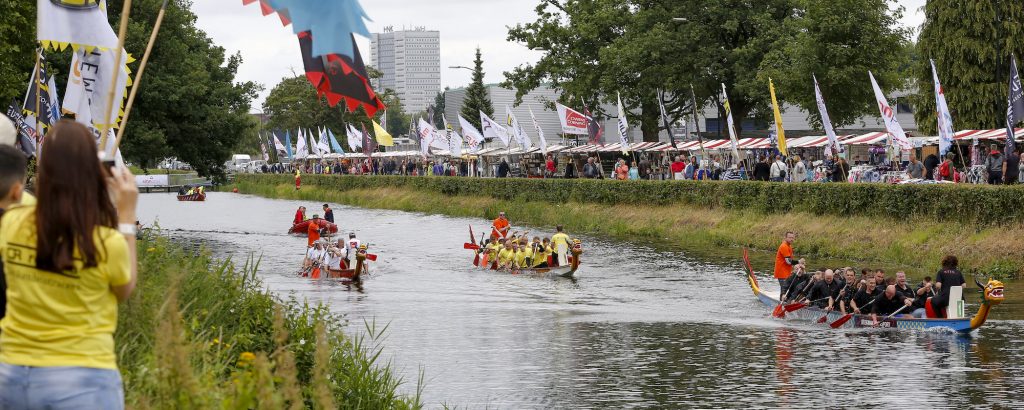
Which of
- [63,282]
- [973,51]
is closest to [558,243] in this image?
[973,51]

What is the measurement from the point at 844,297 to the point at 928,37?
3159cm

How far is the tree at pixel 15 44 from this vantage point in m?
28.2

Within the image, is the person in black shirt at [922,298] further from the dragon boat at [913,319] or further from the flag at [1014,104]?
the flag at [1014,104]

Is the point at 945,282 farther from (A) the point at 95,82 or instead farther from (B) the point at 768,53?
(B) the point at 768,53

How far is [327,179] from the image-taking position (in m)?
85.2

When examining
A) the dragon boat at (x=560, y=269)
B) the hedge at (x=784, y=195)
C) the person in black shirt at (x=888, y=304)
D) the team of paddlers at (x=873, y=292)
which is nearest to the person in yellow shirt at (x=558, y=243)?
the dragon boat at (x=560, y=269)

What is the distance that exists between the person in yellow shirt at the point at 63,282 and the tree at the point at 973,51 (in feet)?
156

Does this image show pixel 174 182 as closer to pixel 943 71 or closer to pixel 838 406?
pixel 943 71

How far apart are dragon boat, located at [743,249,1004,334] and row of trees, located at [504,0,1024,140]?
23.3 meters

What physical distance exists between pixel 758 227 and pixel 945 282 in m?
17.4

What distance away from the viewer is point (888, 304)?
22.9 metres

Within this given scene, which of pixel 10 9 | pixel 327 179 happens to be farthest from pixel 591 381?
pixel 327 179

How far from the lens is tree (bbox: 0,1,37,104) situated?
28.2 meters

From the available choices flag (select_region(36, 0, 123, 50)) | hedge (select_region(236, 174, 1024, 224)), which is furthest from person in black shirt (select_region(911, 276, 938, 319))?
flag (select_region(36, 0, 123, 50))
